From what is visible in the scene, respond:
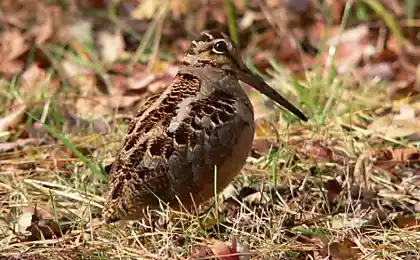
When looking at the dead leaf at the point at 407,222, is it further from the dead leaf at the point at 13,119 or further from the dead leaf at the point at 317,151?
the dead leaf at the point at 13,119

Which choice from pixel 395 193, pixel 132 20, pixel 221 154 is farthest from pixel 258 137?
pixel 132 20

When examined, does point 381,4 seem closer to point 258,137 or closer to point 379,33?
point 379,33

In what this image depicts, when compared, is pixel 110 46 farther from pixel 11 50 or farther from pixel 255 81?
pixel 255 81

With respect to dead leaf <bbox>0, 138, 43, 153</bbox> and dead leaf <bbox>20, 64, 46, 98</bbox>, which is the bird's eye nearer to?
dead leaf <bbox>0, 138, 43, 153</bbox>

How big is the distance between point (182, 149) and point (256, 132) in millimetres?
1257

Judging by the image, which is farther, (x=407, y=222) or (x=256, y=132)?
(x=256, y=132)

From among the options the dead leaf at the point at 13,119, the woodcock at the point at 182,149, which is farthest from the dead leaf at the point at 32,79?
the woodcock at the point at 182,149

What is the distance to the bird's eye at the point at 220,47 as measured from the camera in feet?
11.5

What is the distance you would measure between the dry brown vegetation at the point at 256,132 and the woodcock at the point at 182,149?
125 millimetres

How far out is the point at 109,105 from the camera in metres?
5.16

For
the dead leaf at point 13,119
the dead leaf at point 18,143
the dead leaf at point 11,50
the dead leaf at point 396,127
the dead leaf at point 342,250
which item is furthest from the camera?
the dead leaf at point 11,50

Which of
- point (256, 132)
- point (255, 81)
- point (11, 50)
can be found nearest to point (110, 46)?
point (11, 50)

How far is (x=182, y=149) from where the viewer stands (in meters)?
3.27

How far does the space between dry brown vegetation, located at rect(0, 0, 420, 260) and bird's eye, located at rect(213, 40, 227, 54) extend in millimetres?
553
